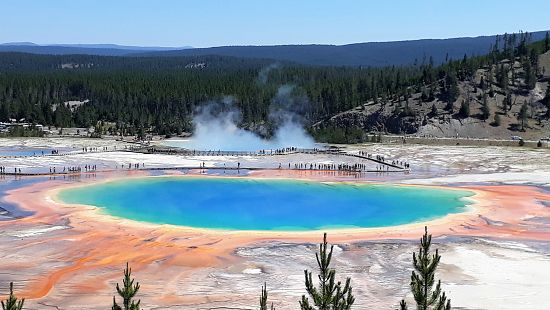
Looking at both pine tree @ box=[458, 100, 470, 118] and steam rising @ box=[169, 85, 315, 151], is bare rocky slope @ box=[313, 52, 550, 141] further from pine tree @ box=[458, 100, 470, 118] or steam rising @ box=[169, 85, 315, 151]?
steam rising @ box=[169, 85, 315, 151]

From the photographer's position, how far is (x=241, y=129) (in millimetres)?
90812

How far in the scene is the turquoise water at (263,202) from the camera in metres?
36.0

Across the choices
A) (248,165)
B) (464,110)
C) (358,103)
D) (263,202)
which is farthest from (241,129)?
(263,202)

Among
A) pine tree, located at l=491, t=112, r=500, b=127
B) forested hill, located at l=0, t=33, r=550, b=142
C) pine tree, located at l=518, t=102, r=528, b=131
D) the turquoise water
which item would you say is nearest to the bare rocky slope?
pine tree, located at l=491, t=112, r=500, b=127

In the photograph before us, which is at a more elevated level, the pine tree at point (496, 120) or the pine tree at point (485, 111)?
the pine tree at point (485, 111)

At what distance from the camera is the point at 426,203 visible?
41.5 metres

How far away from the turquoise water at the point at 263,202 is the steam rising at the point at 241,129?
24230 mm

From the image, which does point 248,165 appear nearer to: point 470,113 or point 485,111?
point 470,113

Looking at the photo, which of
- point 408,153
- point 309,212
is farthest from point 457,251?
point 408,153

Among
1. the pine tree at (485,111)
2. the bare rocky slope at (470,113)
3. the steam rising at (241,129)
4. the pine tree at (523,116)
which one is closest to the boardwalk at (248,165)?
the steam rising at (241,129)

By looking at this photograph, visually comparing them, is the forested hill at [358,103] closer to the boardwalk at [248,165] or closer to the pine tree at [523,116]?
the pine tree at [523,116]

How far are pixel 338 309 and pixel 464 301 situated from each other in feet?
35.3

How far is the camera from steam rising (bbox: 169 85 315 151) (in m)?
76.8

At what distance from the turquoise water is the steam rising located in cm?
2423
